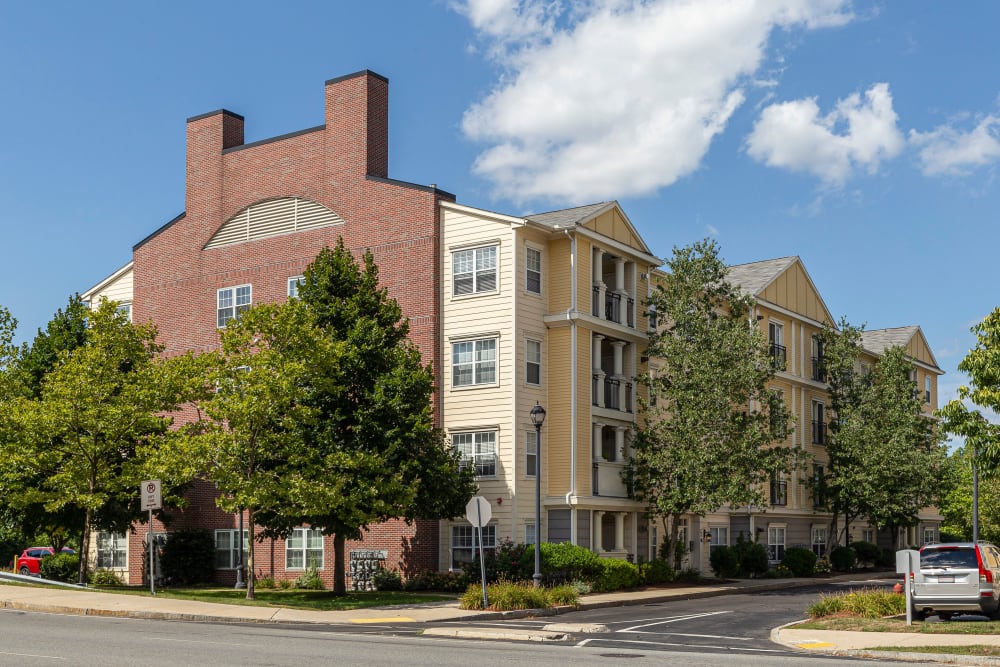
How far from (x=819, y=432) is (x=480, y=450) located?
24414mm

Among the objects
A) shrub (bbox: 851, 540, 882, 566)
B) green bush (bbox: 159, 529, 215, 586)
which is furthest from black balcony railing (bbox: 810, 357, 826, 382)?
green bush (bbox: 159, 529, 215, 586)

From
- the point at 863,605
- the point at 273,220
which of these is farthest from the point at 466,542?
the point at 863,605

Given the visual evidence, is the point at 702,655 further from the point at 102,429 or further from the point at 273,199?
the point at 273,199

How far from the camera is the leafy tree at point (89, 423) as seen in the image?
33.6 metres

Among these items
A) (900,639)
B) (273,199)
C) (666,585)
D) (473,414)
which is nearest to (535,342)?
(473,414)

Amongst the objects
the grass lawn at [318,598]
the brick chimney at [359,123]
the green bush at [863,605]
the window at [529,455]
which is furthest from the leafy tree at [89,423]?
the green bush at [863,605]

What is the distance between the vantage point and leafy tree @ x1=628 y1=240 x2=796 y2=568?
126ft

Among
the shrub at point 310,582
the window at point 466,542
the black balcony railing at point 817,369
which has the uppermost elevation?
the black balcony railing at point 817,369

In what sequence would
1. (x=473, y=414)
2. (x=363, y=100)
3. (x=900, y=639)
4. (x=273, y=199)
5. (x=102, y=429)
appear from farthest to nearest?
1. (x=273, y=199)
2. (x=363, y=100)
3. (x=473, y=414)
4. (x=102, y=429)
5. (x=900, y=639)

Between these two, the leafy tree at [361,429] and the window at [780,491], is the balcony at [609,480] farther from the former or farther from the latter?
the window at [780,491]

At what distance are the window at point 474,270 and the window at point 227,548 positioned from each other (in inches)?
493

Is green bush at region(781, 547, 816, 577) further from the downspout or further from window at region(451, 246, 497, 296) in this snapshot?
window at region(451, 246, 497, 296)

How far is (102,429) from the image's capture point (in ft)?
111

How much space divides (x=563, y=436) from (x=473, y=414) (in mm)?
3132
